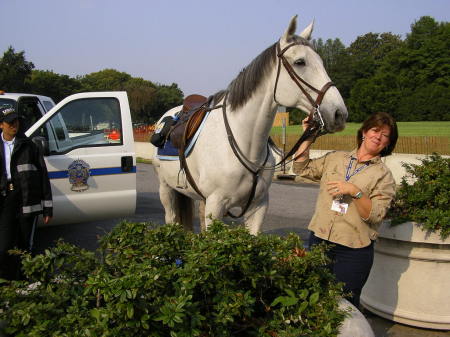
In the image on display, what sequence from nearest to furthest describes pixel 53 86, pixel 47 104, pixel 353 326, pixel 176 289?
pixel 176 289 → pixel 353 326 → pixel 47 104 → pixel 53 86

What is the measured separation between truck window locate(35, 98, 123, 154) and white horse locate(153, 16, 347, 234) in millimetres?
1964

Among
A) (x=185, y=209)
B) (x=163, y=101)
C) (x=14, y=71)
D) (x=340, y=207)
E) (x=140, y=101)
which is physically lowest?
(x=185, y=209)

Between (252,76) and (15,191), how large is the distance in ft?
8.43

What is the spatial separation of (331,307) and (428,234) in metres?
1.94

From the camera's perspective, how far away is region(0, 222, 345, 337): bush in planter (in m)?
1.70

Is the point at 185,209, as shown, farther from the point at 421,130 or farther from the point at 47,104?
the point at 421,130

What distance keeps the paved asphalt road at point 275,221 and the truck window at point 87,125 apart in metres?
1.46

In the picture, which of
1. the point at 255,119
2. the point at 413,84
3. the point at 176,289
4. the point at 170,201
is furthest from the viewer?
the point at 413,84

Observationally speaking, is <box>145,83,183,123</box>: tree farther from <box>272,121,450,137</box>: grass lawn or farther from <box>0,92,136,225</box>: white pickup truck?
<box>0,92,136,225</box>: white pickup truck

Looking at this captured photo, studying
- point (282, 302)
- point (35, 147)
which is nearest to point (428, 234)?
point (282, 302)

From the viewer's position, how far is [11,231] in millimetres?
4367

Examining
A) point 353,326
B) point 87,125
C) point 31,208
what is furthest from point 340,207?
point 87,125

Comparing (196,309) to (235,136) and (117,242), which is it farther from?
(235,136)

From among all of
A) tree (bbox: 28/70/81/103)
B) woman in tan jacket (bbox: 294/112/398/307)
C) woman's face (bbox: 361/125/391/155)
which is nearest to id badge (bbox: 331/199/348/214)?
woman in tan jacket (bbox: 294/112/398/307)
